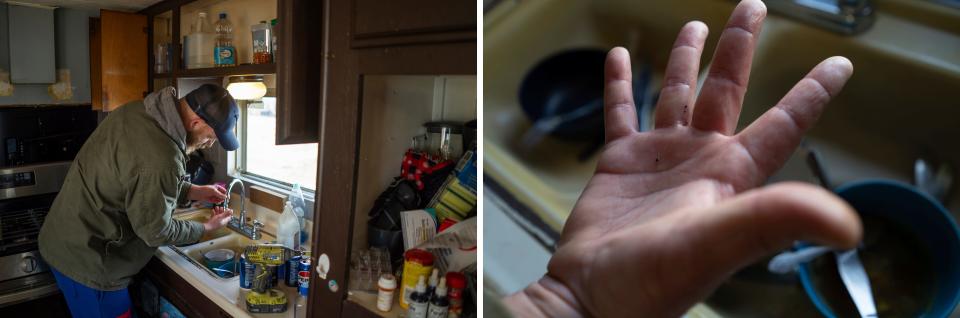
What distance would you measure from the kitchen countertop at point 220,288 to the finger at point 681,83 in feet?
2.76

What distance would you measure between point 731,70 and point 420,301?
51 cm

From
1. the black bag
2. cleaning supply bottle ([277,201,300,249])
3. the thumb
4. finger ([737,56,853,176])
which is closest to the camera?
the thumb

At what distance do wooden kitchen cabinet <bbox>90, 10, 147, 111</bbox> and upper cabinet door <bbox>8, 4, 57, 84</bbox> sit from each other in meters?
0.12

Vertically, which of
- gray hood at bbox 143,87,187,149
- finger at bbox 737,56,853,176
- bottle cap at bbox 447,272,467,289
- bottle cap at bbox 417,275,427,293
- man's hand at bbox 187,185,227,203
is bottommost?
man's hand at bbox 187,185,227,203

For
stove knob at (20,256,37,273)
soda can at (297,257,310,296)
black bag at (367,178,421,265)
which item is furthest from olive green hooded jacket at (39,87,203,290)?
black bag at (367,178,421,265)

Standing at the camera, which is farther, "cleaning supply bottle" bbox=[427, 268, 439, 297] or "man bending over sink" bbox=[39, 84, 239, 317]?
"man bending over sink" bbox=[39, 84, 239, 317]

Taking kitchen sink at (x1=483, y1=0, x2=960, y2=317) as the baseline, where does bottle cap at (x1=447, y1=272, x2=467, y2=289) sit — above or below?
below

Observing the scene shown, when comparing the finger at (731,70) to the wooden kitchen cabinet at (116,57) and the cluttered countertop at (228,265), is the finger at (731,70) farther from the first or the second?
the wooden kitchen cabinet at (116,57)

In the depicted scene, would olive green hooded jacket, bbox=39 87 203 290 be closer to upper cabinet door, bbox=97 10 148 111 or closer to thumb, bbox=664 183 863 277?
upper cabinet door, bbox=97 10 148 111

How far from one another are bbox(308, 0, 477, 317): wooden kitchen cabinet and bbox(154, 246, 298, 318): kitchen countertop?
0.83 feet

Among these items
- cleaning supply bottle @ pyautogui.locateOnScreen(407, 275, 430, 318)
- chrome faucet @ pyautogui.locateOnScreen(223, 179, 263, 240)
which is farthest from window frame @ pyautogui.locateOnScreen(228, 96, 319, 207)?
cleaning supply bottle @ pyautogui.locateOnScreen(407, 275, 430, 318)

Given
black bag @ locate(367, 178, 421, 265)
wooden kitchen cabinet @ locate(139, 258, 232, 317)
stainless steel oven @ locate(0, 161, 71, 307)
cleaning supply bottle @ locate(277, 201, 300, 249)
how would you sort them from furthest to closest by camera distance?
stainless steel oven @ locate(0, 161, 71, 307) < cleaning supply bottle @ locate(277, 201, 300, 249) < wooden kitchen cabinet @ locate(139, 258, 232, 317) < black bag @ locate(367, 178, 421, 265)

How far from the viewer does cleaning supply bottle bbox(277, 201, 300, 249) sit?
1310mm

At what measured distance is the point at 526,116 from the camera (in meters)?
0.84
